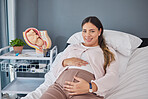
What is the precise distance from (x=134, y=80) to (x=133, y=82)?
0.02 meters

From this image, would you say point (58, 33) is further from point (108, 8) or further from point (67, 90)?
point (67, 90)

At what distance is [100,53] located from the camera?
55.7 inches

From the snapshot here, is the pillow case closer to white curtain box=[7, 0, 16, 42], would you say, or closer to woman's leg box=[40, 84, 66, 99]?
woman's leg box=[40, 84, 66, 99]

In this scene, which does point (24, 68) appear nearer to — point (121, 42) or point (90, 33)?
point (90, 33)

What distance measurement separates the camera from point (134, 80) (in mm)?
1410

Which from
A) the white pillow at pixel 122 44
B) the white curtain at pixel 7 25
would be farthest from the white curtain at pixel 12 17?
the white pillow at pixel 122 44

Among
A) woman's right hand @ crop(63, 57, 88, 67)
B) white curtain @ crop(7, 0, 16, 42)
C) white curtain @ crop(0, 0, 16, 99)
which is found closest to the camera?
woman's right hand @ crop(63, 57, 88, 67)

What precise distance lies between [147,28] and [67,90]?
1430 mm

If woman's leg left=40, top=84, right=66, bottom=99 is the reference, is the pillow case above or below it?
above

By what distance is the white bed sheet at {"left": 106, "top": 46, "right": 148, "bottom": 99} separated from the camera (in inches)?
49.0

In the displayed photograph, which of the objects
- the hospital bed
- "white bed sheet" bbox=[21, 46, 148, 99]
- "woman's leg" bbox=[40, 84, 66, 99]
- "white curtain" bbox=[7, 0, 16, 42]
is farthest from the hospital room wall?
"woman's leg" bbox=[40, 84, 66, 99]

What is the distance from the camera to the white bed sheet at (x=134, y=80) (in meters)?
1.25

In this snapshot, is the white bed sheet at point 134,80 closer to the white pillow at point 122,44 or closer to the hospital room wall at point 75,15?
the white pillow at point 122,44

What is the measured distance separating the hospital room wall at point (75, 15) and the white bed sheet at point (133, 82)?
53cm
